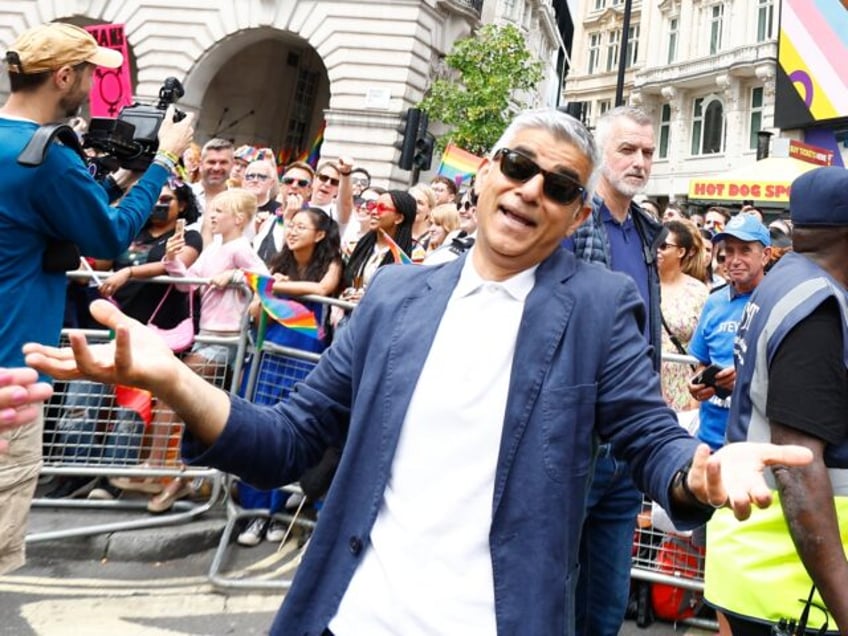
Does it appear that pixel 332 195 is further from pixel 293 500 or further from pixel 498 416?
pixel 498 416

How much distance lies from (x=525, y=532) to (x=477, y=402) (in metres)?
0.29

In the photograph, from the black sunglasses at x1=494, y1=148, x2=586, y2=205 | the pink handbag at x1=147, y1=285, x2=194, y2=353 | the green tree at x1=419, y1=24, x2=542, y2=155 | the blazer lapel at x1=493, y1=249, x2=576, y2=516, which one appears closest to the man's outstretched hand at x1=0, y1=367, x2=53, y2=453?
the blazer lapel at x1=493, y1=249, x2=576, y2=516

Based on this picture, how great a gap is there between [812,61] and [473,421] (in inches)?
980

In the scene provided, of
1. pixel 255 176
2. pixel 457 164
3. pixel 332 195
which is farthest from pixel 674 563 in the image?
pixel 457 164

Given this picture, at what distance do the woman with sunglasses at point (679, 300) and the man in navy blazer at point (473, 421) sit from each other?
9.79 ft

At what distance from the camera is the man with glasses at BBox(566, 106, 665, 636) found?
2721 mm

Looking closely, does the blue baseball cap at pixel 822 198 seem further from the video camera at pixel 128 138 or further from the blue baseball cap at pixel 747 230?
the video camera at pixel 128 138

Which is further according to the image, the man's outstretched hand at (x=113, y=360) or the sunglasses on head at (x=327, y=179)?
the sunglasses on head at (x=327, y=179)

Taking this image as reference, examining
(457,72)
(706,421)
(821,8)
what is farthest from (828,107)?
(706,421)

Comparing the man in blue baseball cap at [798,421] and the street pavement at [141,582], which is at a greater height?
the man in blue baseball cap at [798,421]

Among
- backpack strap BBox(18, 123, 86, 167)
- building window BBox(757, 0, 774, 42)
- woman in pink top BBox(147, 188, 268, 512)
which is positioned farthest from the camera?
building window BBox(757, 0, 774, 42)

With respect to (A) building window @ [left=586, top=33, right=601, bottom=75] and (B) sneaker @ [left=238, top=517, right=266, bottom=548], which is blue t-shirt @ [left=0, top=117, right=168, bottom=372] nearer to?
(B) sneaker @ [left=238, top=517, right=266, bottom=548]

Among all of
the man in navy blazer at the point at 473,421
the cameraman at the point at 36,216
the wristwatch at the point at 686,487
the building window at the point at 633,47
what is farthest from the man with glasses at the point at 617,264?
the building window at the point at 633,47

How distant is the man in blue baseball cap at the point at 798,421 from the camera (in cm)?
182
